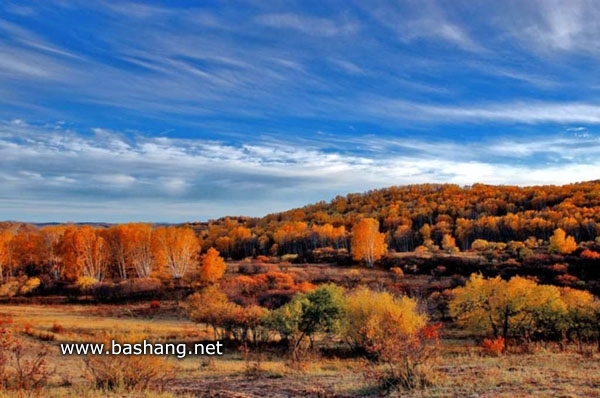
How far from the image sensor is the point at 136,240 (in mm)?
85062

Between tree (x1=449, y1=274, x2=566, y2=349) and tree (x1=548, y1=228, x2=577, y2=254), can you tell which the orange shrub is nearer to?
tree (x1=548, y1=228, x2=577, y2=254)

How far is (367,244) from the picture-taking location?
97.1m

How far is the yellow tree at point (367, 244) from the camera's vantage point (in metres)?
96.6

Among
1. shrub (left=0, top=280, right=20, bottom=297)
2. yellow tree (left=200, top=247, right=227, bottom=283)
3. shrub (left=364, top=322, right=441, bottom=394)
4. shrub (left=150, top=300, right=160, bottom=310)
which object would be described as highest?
shrub (left=364, top=322, right=441, bottom=394)

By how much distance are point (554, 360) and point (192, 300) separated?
36773 millimetres

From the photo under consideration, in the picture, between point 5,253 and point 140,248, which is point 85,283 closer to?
point 140,248

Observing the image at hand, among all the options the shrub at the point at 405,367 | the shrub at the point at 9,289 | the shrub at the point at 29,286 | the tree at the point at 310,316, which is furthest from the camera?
the shrub at the point at 29,286

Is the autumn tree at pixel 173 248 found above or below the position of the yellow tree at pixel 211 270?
above

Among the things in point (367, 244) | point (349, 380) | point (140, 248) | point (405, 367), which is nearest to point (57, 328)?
point (349, 380)

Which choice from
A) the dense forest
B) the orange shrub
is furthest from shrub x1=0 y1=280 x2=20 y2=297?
the orange shrub

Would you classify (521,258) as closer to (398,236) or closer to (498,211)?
(398,236)

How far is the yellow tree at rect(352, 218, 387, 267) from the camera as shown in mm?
96625

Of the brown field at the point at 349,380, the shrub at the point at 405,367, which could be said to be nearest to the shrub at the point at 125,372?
the brown field at the point at 349,380

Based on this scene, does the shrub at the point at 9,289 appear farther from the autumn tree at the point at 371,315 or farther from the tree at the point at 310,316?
the autumn tree at the point at 371,315
